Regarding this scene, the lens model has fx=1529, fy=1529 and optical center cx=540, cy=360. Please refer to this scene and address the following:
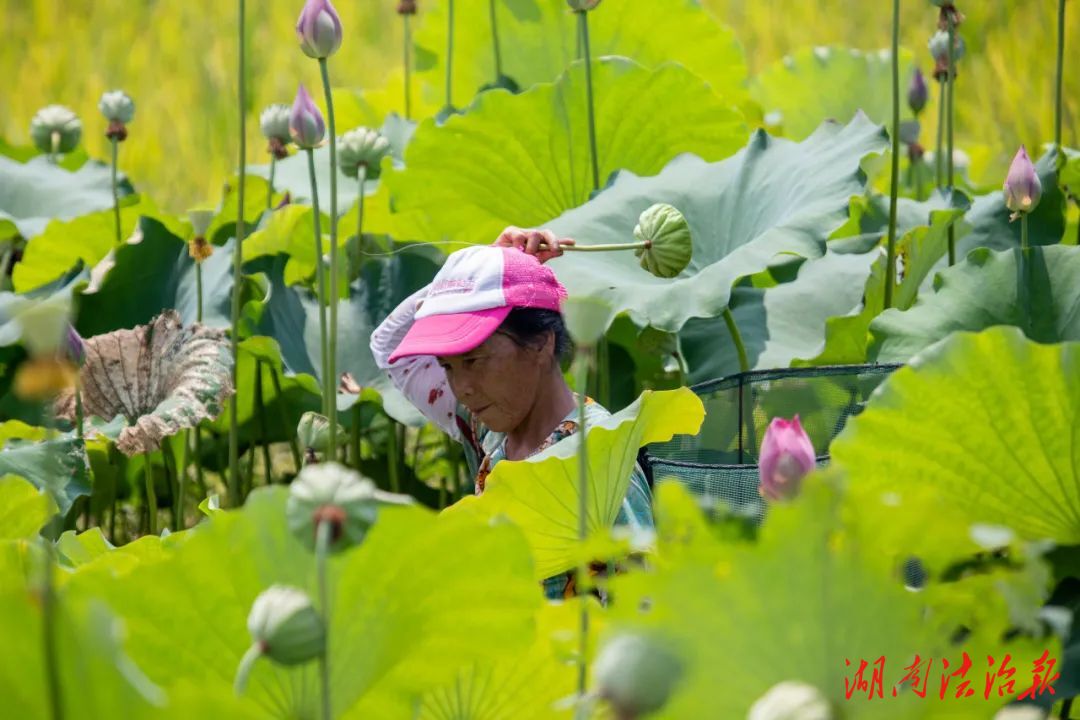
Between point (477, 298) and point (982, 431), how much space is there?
76 cm

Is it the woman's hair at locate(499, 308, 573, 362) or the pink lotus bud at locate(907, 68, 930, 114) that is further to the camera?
the pink lotus bud at locate(907, 68, 930, 114)

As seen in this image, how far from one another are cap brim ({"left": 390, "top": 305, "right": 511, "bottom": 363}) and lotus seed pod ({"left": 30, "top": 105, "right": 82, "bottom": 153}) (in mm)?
1623

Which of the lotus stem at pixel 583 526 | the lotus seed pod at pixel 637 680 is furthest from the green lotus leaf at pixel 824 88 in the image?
the lotus seed pod at pixel 637 680

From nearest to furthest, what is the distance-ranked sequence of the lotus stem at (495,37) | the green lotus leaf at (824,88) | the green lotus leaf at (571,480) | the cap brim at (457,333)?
the green lotus leaf at (571,480) → the cap brim at (457,333) → the lotus stem at (495,37) → the green lotus leaf at (824,88)

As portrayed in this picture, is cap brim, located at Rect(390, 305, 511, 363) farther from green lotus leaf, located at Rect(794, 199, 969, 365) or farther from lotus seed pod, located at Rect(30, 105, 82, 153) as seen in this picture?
lotus seed pod, located at Rect(30, 105, 82, 153)

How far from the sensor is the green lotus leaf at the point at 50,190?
3.07 metres

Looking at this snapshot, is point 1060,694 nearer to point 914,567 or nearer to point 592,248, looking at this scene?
point 914,567

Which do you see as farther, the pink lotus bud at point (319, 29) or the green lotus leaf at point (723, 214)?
the green lotus leaf at point (723, 214)

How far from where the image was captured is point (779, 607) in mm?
821

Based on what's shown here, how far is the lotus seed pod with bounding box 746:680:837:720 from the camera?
718mm

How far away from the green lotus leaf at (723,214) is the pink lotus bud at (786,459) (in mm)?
859

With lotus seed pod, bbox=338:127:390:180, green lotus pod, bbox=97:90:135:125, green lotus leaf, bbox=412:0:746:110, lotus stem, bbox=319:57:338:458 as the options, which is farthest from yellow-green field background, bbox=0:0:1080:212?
lotus stem, bbox=319:57:338:458

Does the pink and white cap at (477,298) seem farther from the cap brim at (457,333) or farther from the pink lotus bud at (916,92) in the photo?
the pink lotus bud at (916,92)

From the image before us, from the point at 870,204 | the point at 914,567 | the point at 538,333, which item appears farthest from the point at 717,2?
the point at 914,567
